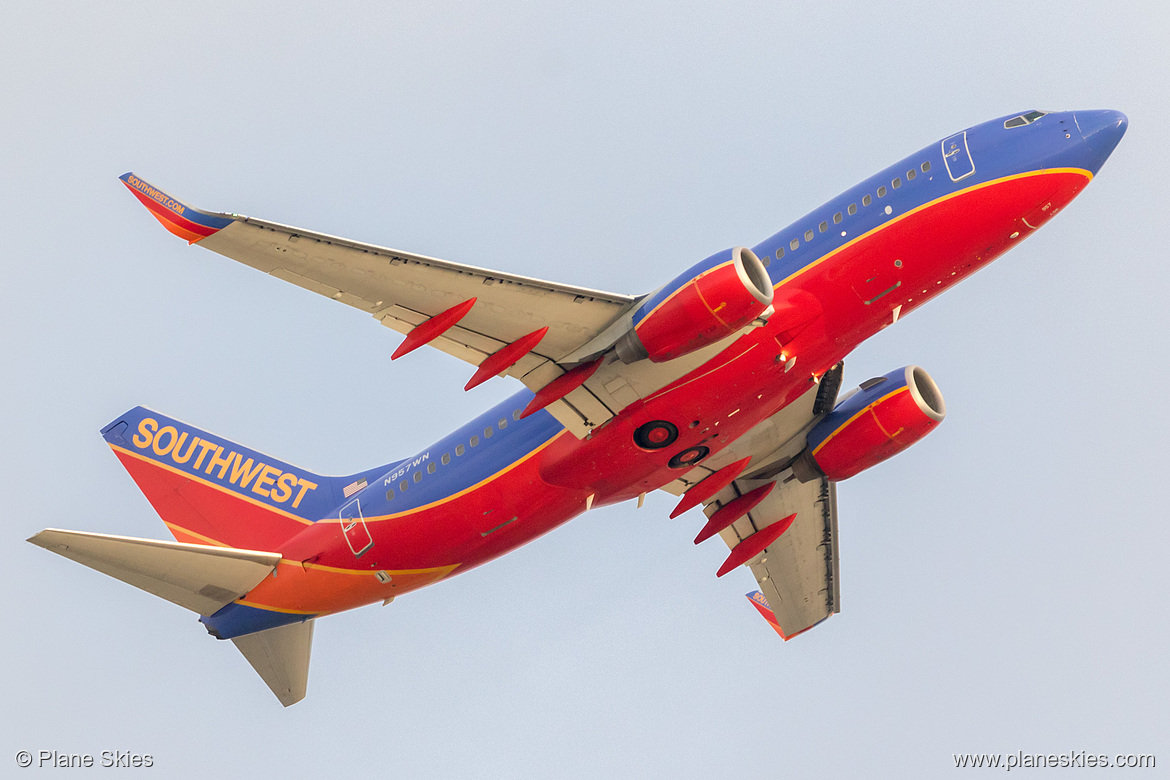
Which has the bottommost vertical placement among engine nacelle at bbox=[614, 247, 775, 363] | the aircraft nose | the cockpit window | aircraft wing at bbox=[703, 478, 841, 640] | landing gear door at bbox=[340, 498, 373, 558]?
aircraft wing at bbox=[703, 478, 841, 640]

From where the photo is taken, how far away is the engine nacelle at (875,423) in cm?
3128

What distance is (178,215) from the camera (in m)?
24.0

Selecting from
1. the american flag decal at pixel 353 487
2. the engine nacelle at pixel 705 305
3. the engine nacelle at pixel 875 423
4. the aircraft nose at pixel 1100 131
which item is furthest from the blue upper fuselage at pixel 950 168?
the american flag decal at pixel 353 487

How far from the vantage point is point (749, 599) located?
133 ft

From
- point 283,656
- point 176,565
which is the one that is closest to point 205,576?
point 176,565

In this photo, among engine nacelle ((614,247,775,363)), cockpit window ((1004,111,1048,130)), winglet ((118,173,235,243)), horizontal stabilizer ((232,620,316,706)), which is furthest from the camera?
horizontal stabilizer ((232,620,316,706))

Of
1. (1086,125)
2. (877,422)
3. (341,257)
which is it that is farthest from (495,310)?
(1086,125)

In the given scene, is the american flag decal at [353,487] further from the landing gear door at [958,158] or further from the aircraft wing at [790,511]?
the landing gear door at [958,158]

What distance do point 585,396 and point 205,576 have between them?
12095 mm

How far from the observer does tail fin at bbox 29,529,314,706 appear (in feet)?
94.5

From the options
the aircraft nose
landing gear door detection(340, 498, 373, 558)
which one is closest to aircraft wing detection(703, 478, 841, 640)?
landing gear door detection(340, 498, 373, 558)

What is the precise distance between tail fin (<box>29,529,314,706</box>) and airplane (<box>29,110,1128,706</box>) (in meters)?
0.06

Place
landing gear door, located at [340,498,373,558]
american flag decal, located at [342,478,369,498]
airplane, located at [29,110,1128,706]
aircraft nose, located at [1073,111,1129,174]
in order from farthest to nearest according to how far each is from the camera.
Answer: american flag decal, located at [342,478,369,498] < landing gear door, located at [340,498,373,558] < aircraft nose, located at [1073,111,1129,174] < airplane, located at [29,110,1128,706]

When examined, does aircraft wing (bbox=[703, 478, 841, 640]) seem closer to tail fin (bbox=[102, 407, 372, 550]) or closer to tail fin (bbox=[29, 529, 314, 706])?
tail fin (bbox=[102, 407, 372, 550])
